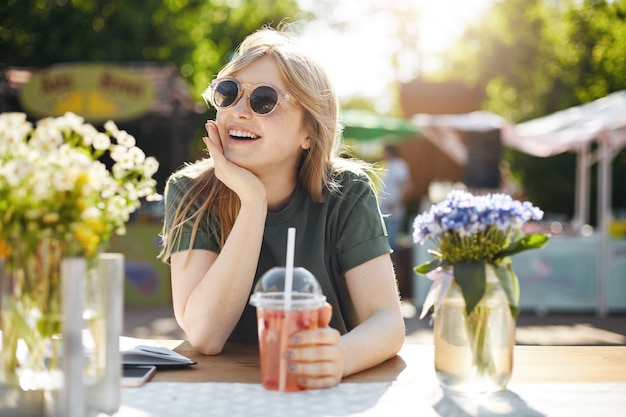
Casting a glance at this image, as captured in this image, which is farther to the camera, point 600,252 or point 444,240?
point 600,252

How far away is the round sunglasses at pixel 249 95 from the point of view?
205 cm

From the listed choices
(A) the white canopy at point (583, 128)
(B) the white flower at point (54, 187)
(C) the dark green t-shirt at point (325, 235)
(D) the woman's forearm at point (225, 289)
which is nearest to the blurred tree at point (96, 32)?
(A) the white canopy at point (583, 128)

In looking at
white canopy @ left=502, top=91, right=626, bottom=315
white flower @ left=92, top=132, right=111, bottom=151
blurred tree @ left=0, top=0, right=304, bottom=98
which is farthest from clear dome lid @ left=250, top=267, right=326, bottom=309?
blurred tree @ left=0, top=0, right=304, bottom=98

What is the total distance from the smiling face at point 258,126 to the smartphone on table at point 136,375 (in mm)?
652

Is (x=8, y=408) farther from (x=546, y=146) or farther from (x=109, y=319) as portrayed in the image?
(x=546, y=146)

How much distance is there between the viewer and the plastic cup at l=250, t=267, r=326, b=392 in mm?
1465

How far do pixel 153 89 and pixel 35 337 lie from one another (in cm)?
752

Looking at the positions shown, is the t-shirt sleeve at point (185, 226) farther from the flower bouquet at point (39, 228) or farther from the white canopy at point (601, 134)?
the white canopy at point (601, 134)

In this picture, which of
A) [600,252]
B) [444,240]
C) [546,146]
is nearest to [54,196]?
[444,240]

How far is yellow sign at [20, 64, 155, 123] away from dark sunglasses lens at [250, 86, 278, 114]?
21.6 feet

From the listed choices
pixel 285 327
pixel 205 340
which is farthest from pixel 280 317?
pixel 205 340

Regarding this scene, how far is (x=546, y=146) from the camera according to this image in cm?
1020

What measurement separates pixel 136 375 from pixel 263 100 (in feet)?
2.68

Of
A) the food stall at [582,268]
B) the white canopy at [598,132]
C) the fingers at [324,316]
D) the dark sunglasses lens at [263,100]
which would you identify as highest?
the white canopy at [598,132]
